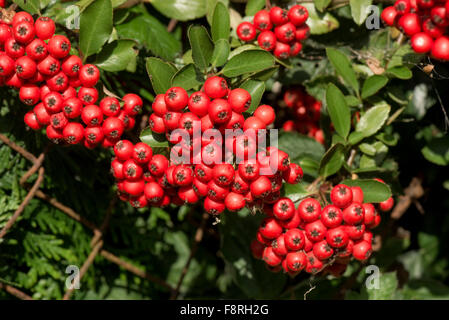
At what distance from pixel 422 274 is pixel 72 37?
2.91 m

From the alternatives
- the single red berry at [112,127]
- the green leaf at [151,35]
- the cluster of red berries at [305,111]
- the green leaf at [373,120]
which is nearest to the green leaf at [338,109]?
the green leaf at [373,120]

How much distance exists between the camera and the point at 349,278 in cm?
272

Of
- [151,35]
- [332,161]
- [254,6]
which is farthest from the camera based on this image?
[151,35]

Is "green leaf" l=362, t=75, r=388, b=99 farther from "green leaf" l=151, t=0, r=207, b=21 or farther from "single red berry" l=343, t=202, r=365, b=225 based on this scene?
"green leaf" l=151, t=0, r=207, b=21

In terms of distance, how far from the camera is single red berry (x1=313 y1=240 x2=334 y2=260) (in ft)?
6.10

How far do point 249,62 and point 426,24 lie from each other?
0.70 m

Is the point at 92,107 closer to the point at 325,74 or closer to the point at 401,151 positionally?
the point at 325,74

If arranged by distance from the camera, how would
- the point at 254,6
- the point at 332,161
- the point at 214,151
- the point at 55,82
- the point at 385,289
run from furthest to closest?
the point at 385,289, the point at 254,6, the point at 332,161, the point at 55,82, the point at 214,151

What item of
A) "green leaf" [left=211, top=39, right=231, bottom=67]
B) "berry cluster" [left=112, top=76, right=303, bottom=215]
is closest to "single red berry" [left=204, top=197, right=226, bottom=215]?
"berry cluster" [left=112, top=76, right=303, bottom=215]

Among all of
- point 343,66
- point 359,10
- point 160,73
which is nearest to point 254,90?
point 160,73

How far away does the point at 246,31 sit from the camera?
83.0 inches

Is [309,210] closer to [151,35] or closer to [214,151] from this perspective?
[214,151]

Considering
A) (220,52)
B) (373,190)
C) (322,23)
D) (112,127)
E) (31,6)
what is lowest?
(373,190)
